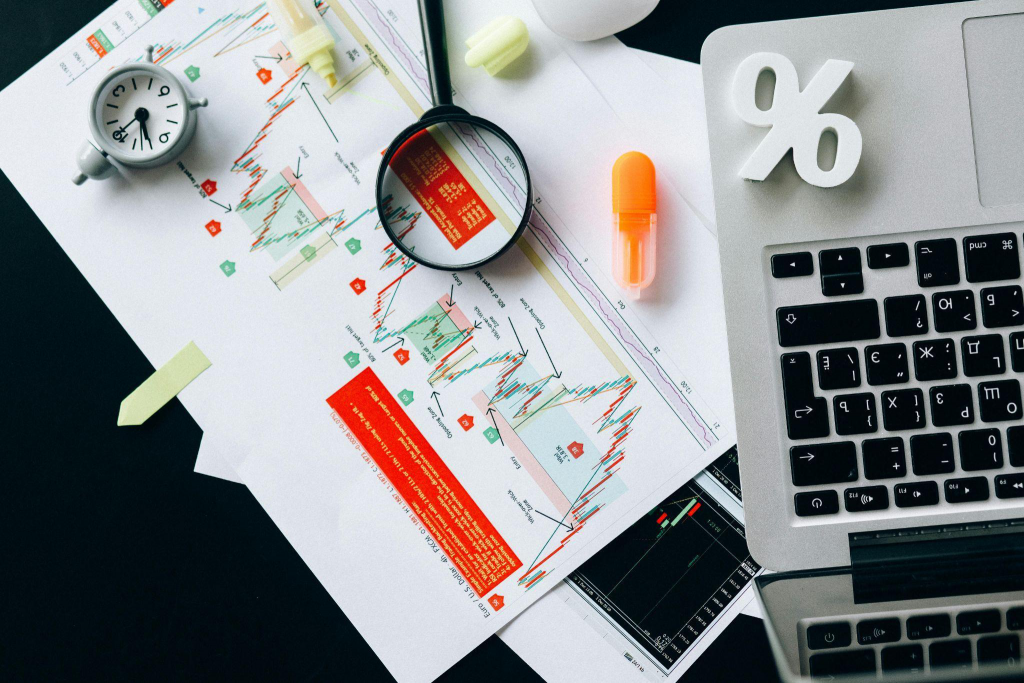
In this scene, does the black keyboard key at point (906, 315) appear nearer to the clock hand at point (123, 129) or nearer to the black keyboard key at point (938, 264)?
the black keyboard key at point (938, 264)

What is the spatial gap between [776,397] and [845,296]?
10 cm

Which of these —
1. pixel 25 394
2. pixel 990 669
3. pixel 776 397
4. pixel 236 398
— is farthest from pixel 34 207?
pixel 990 669

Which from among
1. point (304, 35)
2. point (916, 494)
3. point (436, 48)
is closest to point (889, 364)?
point (916, 494)

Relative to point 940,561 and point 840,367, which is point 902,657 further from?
point 840,367

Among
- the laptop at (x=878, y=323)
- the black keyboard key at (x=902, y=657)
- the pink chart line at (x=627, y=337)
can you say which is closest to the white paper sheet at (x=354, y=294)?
the pink chart line at (x=627, y=337)

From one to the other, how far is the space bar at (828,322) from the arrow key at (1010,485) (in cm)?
16

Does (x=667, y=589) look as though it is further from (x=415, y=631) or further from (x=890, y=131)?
A: (x=890, y=131)

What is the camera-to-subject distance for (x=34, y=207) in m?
0.77

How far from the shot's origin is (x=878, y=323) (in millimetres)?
573

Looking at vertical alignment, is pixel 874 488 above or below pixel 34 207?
below

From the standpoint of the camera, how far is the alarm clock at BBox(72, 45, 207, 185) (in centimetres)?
73

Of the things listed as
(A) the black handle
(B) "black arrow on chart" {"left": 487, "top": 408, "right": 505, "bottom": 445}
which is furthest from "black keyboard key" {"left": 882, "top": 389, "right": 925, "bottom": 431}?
(A) the black handle

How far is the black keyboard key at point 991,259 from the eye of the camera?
572mm

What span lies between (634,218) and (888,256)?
24 cm
